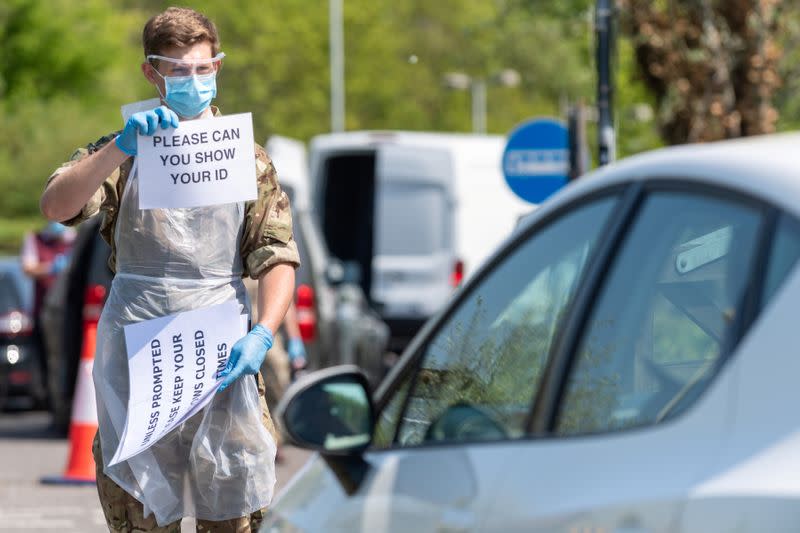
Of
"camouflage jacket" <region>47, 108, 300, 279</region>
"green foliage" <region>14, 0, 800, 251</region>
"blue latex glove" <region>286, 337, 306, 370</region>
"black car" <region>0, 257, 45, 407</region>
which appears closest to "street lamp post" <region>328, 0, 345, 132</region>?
"green foliage" <region>14, 0, 800, 251</region>

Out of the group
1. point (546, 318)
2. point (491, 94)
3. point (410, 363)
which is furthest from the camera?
point (491, 94)

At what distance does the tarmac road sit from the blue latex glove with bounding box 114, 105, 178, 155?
7.73 feet

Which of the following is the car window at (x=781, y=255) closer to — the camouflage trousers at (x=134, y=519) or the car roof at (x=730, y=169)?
the car roof at (x=730, y=169)

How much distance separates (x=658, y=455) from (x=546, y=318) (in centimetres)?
59

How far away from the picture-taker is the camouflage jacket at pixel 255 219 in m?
4.43

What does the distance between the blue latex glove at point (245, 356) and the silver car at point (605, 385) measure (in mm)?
874

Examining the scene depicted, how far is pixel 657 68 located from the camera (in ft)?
59.8

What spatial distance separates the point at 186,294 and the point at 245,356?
218 mm

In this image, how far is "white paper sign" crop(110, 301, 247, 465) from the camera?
174 inches

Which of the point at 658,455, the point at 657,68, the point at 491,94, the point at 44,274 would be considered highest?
the point at 658,455

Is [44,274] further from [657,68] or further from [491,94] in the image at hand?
[491,94]

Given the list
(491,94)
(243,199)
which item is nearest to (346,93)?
(491,94)

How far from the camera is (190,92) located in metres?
4.41

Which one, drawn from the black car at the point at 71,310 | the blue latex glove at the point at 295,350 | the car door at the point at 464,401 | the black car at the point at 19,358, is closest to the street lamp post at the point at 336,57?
the black car at the point at 19,358
